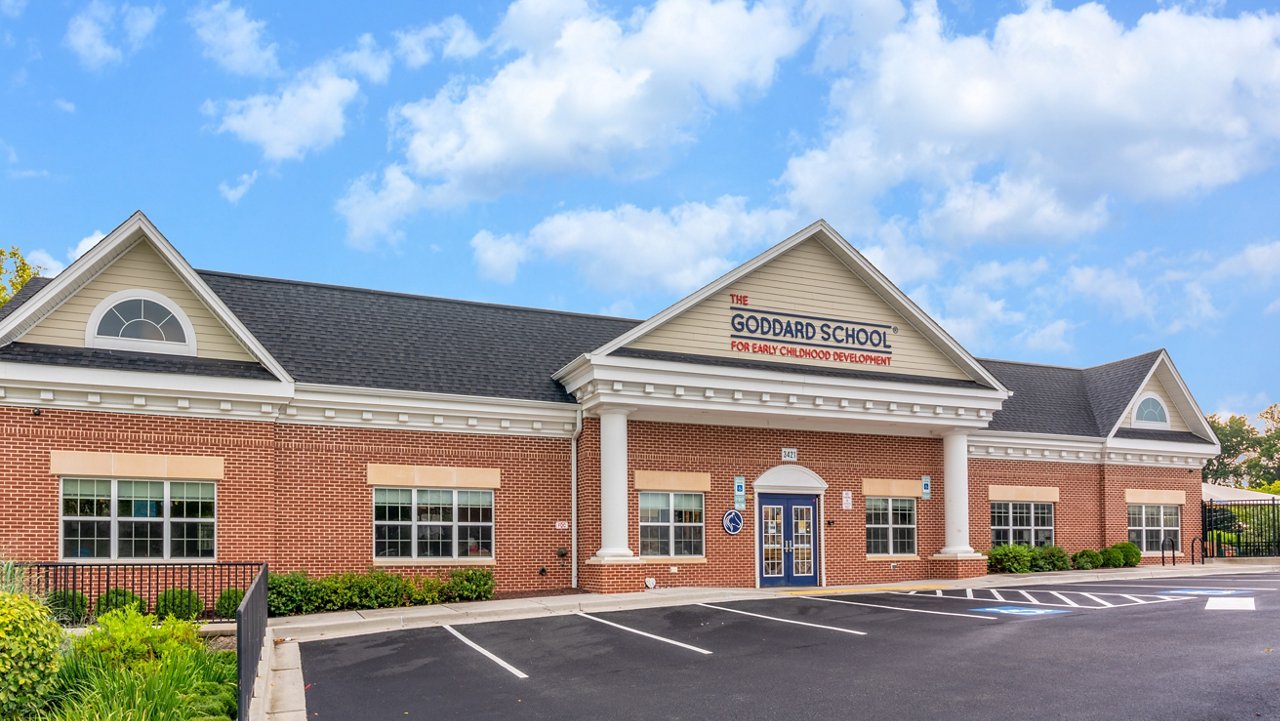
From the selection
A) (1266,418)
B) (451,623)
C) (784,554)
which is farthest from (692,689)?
(1266,418)

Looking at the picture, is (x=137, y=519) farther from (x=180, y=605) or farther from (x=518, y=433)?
(x=518, y=433)

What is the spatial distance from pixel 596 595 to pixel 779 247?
9112 mm

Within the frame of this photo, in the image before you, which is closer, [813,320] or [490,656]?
[490,656]

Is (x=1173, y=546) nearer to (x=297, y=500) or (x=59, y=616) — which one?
(x=297, y=500)

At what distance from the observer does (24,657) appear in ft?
30.0

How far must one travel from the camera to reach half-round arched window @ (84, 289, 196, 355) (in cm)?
1869

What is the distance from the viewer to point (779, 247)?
23.7 m

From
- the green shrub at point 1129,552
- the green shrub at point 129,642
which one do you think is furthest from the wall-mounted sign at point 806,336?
the green shrub at point 129,642

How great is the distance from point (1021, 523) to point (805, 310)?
31.9ft

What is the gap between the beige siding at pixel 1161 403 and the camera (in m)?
30.3

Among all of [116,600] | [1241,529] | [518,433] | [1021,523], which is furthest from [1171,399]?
[116,600]

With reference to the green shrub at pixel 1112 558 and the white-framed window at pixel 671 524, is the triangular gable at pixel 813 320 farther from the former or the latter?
the green shrub at pixel 1112 558

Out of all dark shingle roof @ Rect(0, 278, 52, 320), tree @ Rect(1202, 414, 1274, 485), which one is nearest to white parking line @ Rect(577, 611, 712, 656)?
dark shingle roof @ Rect(0, 278, 52, 320)

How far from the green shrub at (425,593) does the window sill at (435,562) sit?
68cm
